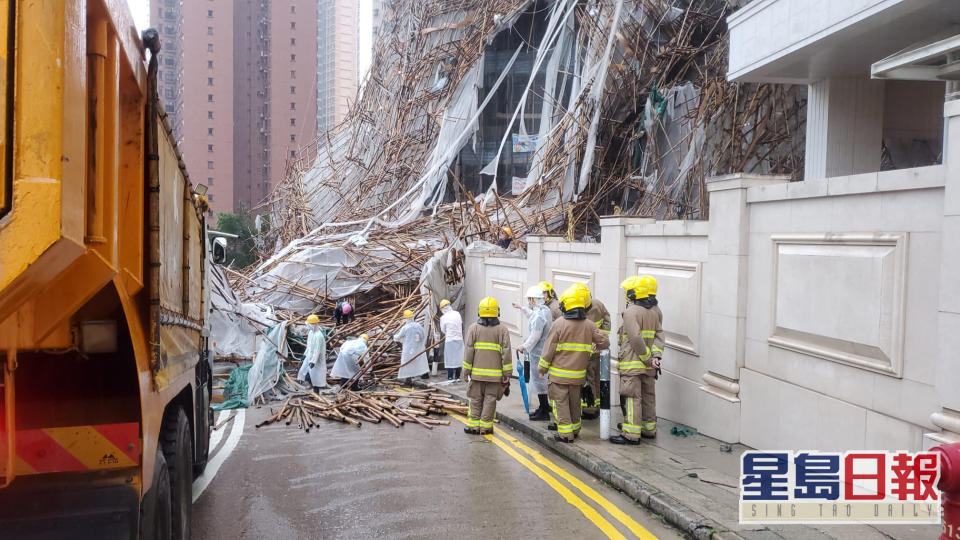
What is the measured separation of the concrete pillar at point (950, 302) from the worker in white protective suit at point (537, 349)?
5.11 metres

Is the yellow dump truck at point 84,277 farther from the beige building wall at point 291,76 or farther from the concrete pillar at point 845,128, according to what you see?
the beige building wall at point 291,76

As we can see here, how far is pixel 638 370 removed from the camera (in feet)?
26.5

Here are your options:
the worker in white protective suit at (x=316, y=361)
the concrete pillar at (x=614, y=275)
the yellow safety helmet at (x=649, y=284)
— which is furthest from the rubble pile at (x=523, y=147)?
the yellow safety helmet at (x=649, y=284)

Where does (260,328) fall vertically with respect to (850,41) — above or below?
below

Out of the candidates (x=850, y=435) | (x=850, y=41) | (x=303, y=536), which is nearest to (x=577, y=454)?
(x=850, y=435)

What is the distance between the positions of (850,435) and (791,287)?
5.08ft

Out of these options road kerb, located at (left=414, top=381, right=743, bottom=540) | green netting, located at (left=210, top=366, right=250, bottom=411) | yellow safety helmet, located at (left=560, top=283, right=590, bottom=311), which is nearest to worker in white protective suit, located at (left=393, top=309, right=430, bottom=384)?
green netting, located at (left=210, top=366, right=250, bottom=411)

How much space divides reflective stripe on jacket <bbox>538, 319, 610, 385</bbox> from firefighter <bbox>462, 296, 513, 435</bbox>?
1003mm

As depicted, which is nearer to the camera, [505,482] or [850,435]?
[850,435]

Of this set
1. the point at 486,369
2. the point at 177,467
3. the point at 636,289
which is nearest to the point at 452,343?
the point at 486,369

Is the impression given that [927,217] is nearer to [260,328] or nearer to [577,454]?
[577,454]

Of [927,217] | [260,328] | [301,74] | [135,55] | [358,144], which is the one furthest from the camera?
[301,74]

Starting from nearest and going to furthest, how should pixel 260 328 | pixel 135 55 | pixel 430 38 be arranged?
pixel 135 55
pixel 260 328
pixel 430 38

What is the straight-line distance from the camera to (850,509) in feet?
17.7
